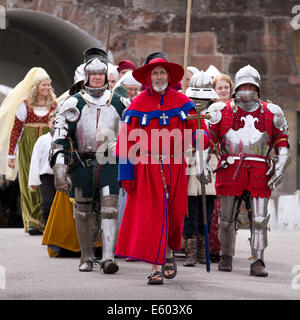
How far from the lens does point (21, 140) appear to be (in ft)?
38.6

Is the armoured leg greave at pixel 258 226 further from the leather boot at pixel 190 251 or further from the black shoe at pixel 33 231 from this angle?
the black shoe at pixel 33 231

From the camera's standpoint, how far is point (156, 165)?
6.95 meters

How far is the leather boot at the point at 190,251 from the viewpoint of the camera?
27.0 ft

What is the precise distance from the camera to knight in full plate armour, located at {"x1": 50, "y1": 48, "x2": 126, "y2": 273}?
7590mm

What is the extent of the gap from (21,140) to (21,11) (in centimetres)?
268

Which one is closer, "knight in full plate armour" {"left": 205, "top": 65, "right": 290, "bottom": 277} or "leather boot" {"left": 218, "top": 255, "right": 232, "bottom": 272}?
"knight in full plate armour" {"left": 205, "top": 65, "right": 290, "bottom": 277}

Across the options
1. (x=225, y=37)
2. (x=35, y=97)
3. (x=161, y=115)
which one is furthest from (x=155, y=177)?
(x=225, y=37)

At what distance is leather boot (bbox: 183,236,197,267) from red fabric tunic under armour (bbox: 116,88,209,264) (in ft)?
4.10

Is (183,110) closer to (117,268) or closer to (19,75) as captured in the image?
(117,268)

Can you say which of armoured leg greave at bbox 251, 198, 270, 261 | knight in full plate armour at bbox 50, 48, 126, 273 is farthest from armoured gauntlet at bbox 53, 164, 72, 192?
armoured leg greave at bbox 251, 198, 270, 261

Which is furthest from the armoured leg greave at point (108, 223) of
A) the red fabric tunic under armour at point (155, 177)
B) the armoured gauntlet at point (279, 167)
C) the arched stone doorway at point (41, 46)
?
the arched stone doorway at point (41, 46)

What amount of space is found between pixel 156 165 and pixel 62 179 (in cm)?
89

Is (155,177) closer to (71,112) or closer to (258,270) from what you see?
(71,112)

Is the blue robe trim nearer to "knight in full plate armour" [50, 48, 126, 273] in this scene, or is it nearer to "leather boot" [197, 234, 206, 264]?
"knight in full plate armour" [50, 48, 126, 273]
